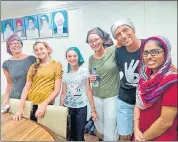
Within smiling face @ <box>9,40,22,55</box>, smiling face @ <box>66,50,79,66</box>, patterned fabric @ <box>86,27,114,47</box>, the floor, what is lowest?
the floor

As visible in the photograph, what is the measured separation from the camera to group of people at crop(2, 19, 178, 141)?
124cm

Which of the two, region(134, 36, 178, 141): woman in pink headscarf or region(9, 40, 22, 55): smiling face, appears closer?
region(134, 36, 178, 141): woman in pink headscarf

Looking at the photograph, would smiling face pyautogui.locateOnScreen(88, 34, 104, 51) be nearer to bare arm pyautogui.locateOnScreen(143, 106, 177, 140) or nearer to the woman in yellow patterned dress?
the woman in yellow patterned dress

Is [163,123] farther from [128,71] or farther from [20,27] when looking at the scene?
[20,27]

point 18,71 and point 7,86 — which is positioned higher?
point 18,71

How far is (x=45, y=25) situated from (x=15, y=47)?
291 mm

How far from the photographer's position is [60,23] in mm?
1481

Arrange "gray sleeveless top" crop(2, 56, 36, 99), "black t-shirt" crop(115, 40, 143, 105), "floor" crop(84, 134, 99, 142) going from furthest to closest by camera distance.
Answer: "gray sleeveless top" crop(2, 56, 36, 99) → "floor" crop(84, 134, 99, 142) → "black t-shirt" crop(115, 40, 143, 105)

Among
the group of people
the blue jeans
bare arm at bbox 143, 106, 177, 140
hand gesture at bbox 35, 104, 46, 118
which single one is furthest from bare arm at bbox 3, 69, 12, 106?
bare arm at bbox 143, 106, 177, 140

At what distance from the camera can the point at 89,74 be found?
144 cm

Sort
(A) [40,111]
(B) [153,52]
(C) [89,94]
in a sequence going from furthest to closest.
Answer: (A) [40,111] < (C) [89,94] < (B) [153,52]

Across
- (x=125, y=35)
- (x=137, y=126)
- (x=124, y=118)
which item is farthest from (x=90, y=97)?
(x=125, y=35)

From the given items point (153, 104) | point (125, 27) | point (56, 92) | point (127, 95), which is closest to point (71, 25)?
point (125, 27)

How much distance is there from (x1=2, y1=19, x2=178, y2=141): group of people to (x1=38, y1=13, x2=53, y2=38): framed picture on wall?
2.8 inches
